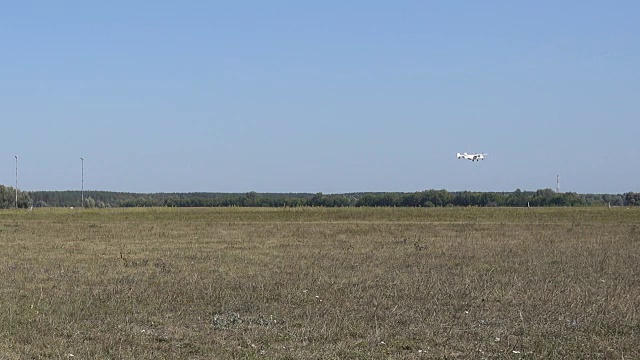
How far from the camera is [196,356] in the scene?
10.7 metres

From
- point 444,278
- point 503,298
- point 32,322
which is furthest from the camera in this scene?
point 444,278

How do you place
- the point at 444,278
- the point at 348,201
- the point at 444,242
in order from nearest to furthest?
the point at 444,278 < the point at 444,242 < the point at 348,201

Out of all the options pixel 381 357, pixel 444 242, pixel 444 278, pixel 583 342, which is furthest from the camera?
pixel 444 242

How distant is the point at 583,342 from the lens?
11.5m

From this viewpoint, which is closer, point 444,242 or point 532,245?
point 532,245

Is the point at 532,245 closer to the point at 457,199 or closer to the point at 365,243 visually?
the point at 365,243

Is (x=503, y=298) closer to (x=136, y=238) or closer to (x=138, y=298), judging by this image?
(x=138, y=298)

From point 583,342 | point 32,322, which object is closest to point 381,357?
point 583,342

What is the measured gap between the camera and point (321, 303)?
15.2 m

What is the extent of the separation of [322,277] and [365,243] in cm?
1435

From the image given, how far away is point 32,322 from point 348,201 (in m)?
111

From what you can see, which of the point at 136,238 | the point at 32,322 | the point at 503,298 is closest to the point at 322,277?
the point at 503,298

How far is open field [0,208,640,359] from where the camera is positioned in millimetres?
11188

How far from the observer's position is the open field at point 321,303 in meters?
11.2
